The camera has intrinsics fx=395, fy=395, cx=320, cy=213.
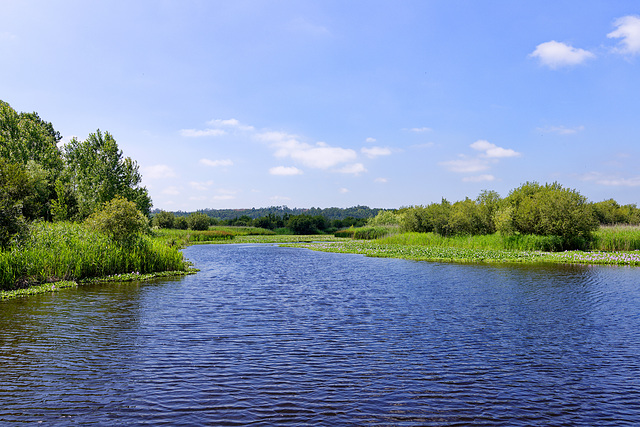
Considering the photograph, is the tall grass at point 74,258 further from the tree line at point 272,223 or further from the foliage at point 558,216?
the tree line at point 272,223

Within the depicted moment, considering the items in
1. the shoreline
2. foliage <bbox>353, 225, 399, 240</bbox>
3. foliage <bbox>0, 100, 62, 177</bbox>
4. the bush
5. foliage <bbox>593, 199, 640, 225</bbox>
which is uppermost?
foliage <bbox>0, 100, 62, 177</bbox>

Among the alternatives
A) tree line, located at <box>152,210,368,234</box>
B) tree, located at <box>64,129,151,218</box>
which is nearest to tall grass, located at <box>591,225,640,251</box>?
tree, located at <box>64,129,151,218</box>

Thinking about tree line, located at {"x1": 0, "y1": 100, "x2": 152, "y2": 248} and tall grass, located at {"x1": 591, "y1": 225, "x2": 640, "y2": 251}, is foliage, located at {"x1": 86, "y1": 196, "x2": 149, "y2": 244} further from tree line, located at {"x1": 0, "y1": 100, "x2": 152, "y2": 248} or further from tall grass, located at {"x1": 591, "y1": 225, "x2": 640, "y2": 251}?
tall grass, located at {"x1": 591, "y1": 225, "x2": 640, "y2": 251}

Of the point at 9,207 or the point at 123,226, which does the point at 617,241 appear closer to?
the point at 123,226

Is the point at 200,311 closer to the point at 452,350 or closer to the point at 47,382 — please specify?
the point at 47,382

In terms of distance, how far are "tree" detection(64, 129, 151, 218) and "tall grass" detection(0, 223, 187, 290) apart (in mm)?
16147

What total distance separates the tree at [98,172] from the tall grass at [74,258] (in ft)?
53.0

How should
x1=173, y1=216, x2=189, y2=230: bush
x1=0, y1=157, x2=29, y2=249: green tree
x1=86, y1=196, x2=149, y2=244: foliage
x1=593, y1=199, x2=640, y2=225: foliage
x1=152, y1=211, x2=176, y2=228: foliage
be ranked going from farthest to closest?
x1=173, y1=216, x2=189, y2=230: bush < x1=152, y1=211, x2=176, y2=228: foliage < x1=593, y1=199, x2=640, y2=225: foliage < x1=86, y1=196, x2=149, y2=244: foliage < x1=0, y1=157, x2=29, y2=249: green tree

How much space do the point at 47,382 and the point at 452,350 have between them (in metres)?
10.00

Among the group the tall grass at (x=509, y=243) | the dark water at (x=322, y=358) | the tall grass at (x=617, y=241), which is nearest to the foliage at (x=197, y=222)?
the tall grass at (x=509, y=243)

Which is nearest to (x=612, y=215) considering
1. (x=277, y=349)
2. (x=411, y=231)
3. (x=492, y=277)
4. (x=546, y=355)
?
(x=411, y=231)

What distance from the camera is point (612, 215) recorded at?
240 feet

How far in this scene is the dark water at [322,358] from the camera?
7531mm

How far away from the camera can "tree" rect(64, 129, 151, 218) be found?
41781 millimetres
